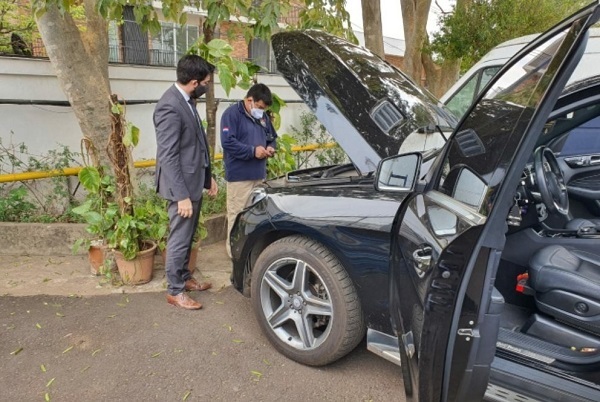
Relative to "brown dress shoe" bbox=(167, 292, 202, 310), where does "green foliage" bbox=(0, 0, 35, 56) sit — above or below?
above

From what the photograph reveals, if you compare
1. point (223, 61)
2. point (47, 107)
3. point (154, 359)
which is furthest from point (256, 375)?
point (47, 107)

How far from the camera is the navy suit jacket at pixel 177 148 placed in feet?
10.4

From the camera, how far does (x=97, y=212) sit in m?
3.84

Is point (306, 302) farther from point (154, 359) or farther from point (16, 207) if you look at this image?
point (16, 207)

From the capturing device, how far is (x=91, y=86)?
4.14 meters

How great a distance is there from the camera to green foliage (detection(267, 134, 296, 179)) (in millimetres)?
4879

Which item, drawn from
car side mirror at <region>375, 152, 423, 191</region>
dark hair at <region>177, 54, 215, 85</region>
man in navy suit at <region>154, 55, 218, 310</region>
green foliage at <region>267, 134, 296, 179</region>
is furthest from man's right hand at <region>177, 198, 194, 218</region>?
green foliage at <region>267, 134, 296, 179</region>

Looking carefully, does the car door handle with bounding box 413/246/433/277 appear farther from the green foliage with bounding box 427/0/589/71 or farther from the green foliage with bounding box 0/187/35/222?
the green foliage with bounding box 427/0/589/71

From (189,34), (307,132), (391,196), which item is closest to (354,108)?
(391,196)

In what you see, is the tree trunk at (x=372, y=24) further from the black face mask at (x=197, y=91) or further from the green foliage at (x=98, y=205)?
the green foliage at (x=98, y=205)

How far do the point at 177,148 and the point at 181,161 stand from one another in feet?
0.42

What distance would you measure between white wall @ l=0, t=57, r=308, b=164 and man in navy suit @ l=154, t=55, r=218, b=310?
9.52 ft

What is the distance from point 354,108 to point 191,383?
187 centimetres

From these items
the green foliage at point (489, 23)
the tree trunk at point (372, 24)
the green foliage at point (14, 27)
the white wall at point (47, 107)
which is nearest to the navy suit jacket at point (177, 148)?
the white wall at point (47, 107)
